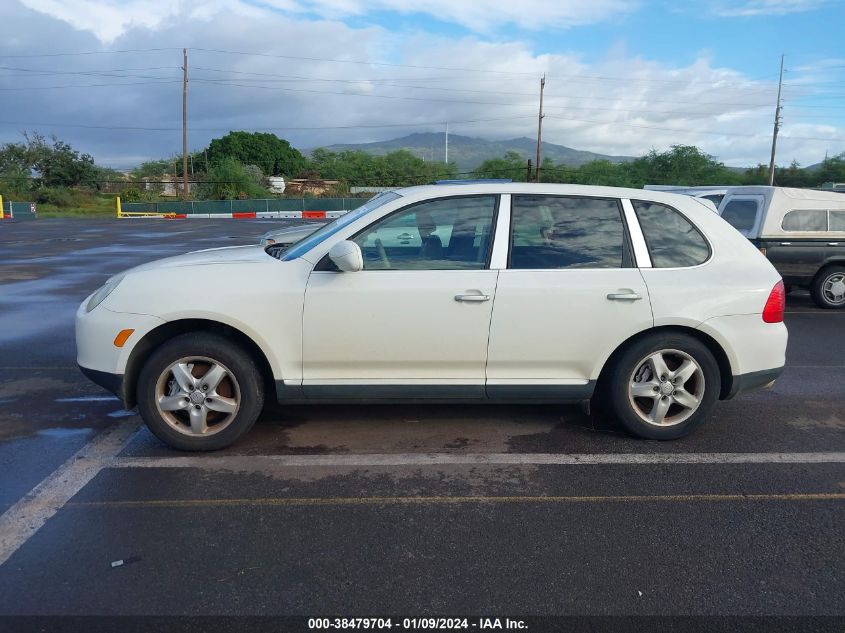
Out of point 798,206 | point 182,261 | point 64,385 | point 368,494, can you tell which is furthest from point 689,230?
point 798,206

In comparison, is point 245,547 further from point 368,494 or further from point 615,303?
point 615,303

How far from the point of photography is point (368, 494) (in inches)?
158

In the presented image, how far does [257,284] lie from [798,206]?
9159 millimetres

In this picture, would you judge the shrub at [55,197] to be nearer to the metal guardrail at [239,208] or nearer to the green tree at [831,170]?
the metal guardrail at [239,208]

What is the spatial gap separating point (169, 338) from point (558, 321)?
2.54m

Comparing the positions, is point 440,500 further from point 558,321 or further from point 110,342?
point 110,342

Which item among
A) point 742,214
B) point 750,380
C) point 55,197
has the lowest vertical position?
point 750,380

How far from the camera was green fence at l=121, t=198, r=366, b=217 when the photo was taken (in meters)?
47.2

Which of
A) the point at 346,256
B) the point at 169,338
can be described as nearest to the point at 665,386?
the point at 346,256

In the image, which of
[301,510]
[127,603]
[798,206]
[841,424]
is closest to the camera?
[127,603]

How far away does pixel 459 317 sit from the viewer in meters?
4.52

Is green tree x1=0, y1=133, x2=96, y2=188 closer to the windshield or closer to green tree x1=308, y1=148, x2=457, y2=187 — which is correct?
green tree x1=308, y1=148, x2=457, y2=187

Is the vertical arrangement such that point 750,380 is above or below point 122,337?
below

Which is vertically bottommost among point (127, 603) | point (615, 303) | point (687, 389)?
point (127, 603)
